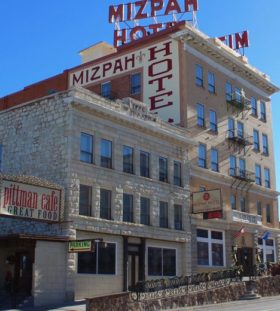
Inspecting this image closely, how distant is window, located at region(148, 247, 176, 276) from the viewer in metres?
36.2

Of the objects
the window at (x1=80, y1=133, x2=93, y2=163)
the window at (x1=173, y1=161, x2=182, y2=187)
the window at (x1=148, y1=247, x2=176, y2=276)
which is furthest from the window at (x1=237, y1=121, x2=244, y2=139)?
the window at (x1=80, y1=133, x2=93, y2=163)

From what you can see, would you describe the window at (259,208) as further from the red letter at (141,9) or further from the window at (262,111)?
the red letter at (141,9)

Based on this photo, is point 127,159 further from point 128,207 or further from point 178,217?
point 178,217

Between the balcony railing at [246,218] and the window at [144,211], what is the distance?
11.2m

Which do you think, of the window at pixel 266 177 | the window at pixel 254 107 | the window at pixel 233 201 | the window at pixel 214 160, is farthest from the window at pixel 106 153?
the window at pixel 266 177

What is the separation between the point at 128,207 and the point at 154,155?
4777 mm

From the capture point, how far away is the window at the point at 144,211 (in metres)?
36.2

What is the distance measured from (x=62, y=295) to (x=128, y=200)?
838 centimetres

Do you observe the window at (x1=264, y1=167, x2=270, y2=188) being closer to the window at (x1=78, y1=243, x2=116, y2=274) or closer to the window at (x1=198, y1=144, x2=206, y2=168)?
the window at (x1=198, y1=144, x2=206, y2=168)

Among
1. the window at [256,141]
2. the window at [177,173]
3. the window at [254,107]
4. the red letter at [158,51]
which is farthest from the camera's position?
the window at [254,107]

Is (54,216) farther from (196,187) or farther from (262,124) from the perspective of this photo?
(262,124)

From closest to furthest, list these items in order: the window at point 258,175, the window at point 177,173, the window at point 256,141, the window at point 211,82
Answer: the window at point 177,173
the window at point 211,82
the window at point 258,175
the window at point 256,141

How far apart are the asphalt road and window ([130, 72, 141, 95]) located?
67.3 feet

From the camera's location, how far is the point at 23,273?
99.3 feet
